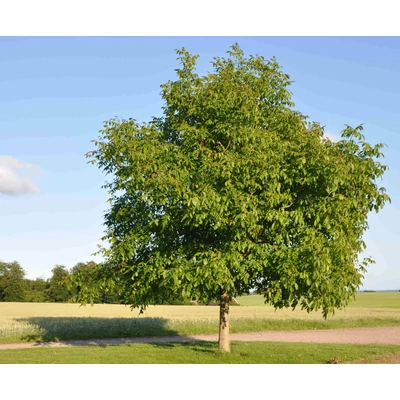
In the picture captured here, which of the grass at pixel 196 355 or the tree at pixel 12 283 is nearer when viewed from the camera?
the grass at pixel 196 355

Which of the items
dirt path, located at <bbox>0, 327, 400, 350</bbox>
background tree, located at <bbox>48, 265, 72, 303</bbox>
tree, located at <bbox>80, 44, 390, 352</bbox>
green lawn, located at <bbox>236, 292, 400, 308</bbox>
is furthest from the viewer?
background tree, located at <bbox>48, 265, 72, 303</bbox>

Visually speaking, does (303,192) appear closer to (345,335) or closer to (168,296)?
(168,296)

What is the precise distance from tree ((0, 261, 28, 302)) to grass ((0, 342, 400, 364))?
231 ft

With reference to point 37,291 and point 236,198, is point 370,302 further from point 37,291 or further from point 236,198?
point 236,198

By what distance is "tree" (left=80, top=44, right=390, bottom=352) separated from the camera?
16062 mm

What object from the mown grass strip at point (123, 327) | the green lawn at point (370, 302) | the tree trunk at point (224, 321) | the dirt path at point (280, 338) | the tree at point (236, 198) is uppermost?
the tree at point (236, 198)

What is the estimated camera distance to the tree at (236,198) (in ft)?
52.7

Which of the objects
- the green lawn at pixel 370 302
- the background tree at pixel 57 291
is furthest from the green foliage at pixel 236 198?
the background tree at pixel 57 291

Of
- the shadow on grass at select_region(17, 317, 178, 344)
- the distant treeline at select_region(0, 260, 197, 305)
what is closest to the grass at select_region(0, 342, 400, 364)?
the shadow on grass at select_region(17, 317, 178, 344)

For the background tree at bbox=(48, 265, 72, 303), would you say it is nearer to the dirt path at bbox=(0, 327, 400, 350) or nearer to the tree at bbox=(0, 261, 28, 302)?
the tree at bbox=(0, 261, 28, 302)

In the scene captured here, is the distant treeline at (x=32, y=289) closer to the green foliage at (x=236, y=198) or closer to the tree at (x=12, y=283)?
the tree at (x=12, y=283)

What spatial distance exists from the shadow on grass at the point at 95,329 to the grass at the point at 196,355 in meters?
6.68

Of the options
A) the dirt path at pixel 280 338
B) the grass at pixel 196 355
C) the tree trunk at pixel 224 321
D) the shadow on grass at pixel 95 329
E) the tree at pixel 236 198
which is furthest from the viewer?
the shadow on grass at pixel 95 329

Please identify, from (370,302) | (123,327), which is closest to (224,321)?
(123,327)
